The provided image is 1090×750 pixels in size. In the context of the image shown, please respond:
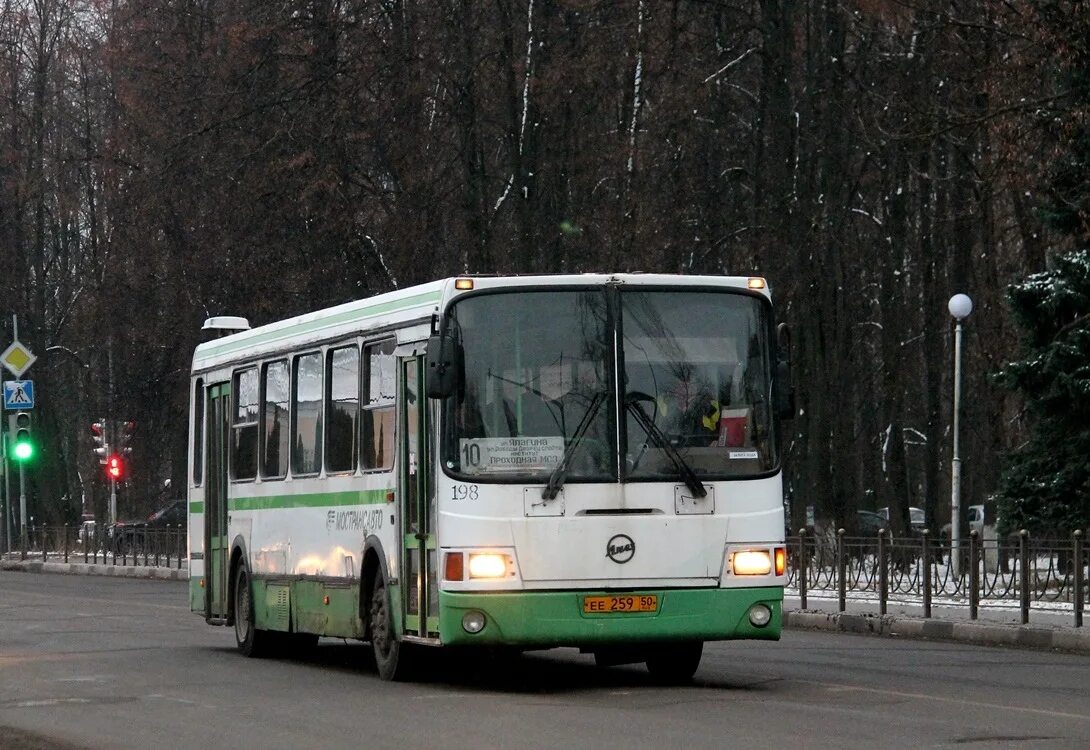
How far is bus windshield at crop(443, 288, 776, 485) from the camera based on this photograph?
1495 centimetres

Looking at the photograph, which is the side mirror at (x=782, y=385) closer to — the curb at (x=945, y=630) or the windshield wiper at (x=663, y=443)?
the windshield wiper at (x=663, y=443)

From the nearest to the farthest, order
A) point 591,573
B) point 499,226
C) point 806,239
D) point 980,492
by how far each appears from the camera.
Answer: point 591,573 < point 806,239 < point 499,226 < point 980,492

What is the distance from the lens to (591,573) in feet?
48.6

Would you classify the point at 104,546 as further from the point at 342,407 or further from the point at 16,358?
the point at 342,407

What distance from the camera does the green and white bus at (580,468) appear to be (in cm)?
1477

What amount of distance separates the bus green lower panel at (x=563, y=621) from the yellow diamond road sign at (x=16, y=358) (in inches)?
1604

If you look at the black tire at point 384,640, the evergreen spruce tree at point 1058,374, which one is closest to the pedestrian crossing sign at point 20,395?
the evergreen spruce tree at point 1058,374

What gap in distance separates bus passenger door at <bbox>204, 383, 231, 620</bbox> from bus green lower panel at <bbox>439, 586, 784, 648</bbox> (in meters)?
6.43

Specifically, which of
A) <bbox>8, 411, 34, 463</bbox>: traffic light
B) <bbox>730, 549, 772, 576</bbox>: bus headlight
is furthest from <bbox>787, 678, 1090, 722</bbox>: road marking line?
<bbox>8, 411, 34, 463</bbox>: traffic light

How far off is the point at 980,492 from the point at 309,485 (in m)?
49.2

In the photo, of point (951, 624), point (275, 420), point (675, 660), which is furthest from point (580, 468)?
point (951, 624)

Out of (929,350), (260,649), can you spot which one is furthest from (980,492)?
(260,649)

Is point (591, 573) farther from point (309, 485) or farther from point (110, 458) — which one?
point (110, 458)

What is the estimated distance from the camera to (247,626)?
790 inches
